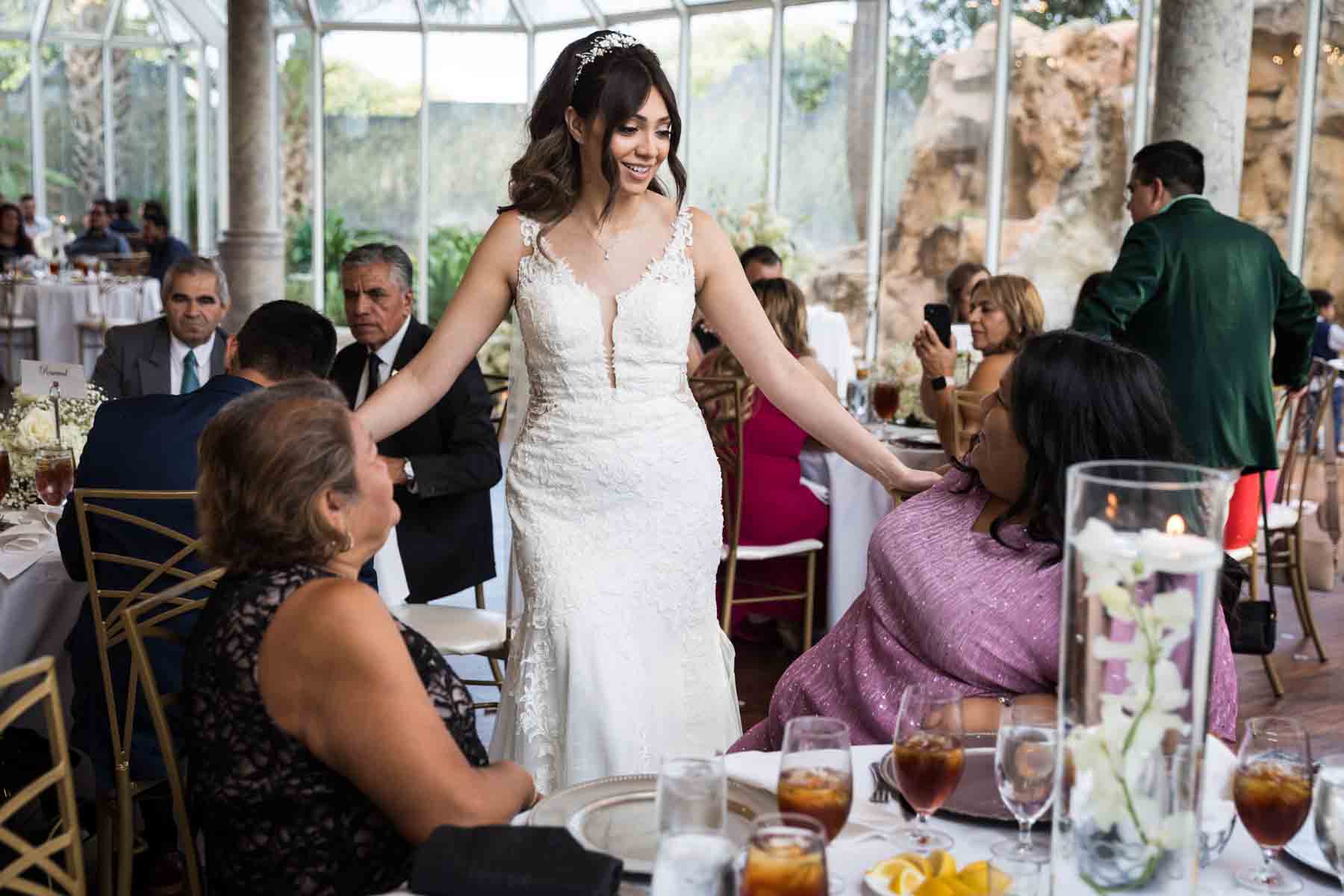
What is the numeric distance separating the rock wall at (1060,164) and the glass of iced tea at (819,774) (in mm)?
8356

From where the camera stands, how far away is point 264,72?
1145 centimetres

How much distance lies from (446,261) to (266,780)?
1175 centimetres

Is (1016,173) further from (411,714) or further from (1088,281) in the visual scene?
(411,714)

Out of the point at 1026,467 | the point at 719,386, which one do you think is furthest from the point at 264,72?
the point at 1026,467

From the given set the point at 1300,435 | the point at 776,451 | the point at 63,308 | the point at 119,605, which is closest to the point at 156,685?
the point at 119,605

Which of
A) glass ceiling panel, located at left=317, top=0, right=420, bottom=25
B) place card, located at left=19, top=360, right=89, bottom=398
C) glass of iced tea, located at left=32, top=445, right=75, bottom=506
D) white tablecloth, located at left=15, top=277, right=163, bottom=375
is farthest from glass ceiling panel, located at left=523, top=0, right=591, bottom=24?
glass of iced tea, located at left=32, top=445, right=75, bottom=506

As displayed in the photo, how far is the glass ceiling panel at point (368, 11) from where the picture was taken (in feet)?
42.7

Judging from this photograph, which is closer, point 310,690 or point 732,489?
point 310,690

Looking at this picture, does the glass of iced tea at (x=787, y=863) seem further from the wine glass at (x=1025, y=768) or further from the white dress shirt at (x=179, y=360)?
the white dress shirt at (x=179, y=360)

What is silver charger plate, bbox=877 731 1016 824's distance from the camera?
1.62 metres

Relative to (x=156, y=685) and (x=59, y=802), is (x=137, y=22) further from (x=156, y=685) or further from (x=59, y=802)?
(x=59, y=802)

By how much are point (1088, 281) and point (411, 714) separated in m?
4.28

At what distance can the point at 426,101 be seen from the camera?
13.2 metres

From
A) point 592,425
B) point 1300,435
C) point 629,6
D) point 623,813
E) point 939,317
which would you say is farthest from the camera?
point 629,6
